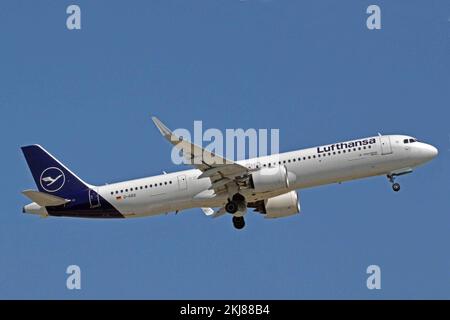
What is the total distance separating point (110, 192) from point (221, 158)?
28.1 feet

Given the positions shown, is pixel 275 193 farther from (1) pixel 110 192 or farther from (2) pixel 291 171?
(1) pixel 110 192

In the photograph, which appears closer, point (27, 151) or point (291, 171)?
point (291, 171)

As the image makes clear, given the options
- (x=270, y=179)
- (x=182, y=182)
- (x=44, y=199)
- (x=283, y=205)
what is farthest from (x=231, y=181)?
(x=44, y=199)

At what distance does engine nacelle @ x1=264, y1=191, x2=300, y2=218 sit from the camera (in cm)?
6925

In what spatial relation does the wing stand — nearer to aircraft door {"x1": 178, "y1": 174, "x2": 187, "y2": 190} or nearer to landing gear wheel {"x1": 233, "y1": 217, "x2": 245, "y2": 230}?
aircraft door {"x1": 178, "y1": 174, "x2": 187, "y2": 190}

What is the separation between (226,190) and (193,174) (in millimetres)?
2566

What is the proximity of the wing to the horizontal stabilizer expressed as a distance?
32.6 ft

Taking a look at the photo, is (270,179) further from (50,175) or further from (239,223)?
(50,175)

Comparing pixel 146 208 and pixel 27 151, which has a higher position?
pixel 27 151

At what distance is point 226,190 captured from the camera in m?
65.9

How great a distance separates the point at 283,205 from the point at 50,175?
16.7 metres

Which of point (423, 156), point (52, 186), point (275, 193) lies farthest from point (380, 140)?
point (52, 186)

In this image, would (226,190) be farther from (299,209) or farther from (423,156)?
(423,156)

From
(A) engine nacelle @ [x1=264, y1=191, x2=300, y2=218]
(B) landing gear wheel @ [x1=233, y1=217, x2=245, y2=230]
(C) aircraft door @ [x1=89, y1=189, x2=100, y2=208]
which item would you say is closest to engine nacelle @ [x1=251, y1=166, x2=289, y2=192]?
(A) engine nacelle @ [x1=264, y1=191, x2=300, y2=218]
